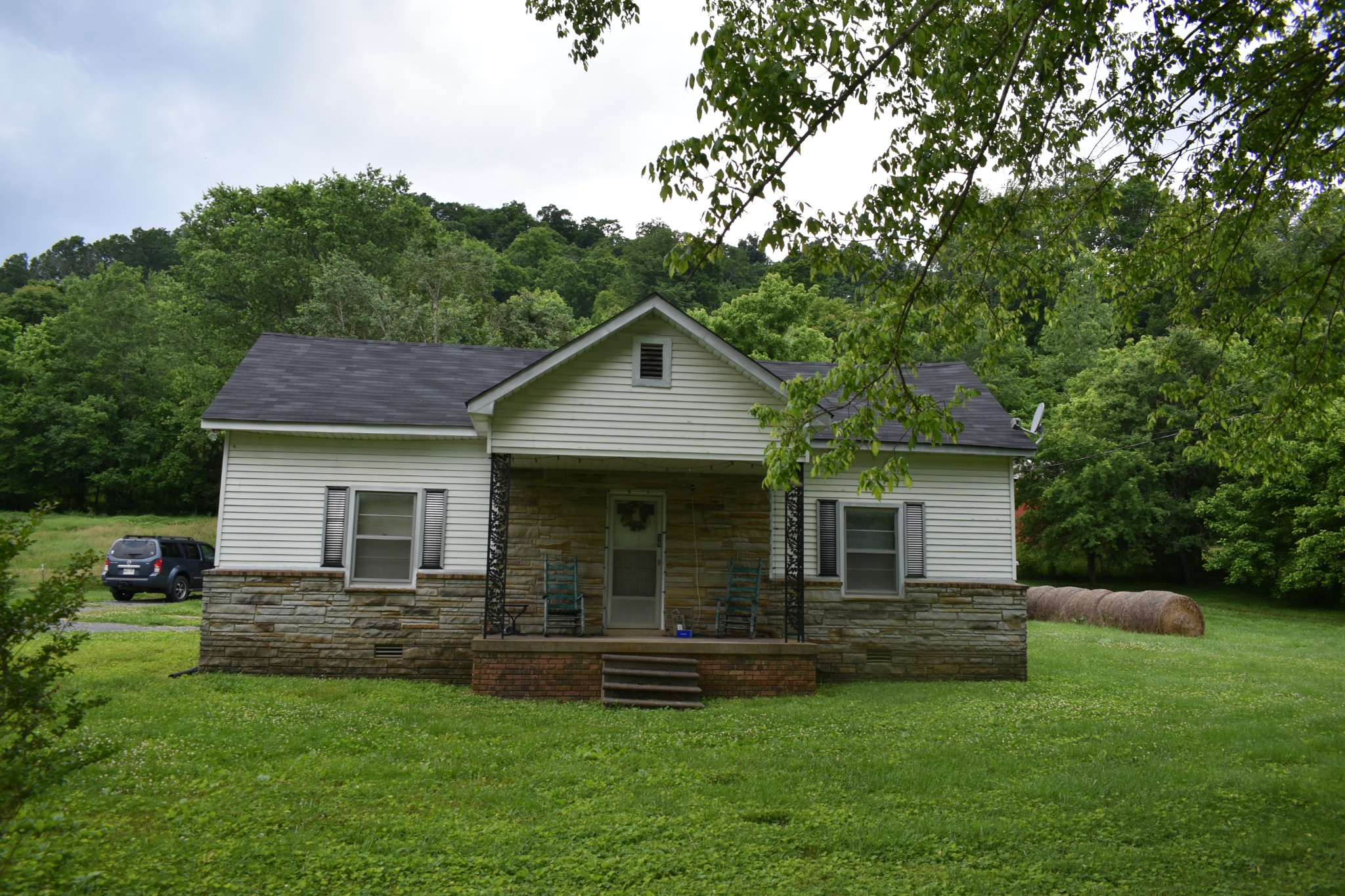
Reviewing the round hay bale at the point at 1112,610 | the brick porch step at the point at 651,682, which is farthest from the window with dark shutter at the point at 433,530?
the round hay bale at the point at 1112,610

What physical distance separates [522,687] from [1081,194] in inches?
317

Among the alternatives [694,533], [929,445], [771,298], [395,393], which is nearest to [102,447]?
[771,298]

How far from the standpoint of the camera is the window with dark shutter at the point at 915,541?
12.7 m

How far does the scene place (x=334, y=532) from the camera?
11875 millimetres

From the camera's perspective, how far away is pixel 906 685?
11.9 m

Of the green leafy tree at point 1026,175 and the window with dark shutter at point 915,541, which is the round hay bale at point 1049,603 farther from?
the green leafy tree at point 1026,175

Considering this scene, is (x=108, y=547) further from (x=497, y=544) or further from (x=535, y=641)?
(x=535, y=641)

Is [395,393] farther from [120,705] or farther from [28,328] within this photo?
[28,328]

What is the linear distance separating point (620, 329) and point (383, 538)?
14.6 feet

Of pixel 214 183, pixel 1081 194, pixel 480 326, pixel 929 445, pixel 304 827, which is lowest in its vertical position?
pixel 304 827

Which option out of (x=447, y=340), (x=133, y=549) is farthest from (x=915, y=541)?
(x=447, y=340)

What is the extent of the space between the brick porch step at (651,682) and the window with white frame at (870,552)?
10.5 feet

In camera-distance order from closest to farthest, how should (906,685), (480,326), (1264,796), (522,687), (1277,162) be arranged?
(1264,796), (1277,162), (522,687), (906,685), (480,326)

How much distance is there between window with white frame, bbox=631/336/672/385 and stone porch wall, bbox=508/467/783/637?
1.91 metres
